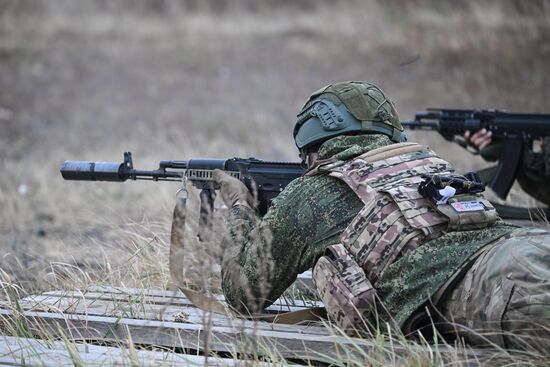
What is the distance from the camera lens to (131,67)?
1753 centimetres

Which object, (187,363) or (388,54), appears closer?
(187,363)

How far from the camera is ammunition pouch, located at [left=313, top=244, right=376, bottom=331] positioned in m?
3.54

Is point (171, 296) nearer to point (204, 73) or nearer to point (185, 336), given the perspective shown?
point (185, 336)

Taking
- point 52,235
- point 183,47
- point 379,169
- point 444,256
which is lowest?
point 52,235

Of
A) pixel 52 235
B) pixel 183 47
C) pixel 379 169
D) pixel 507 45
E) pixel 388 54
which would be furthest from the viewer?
pixel 183 47

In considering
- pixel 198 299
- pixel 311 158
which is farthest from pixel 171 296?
pixel 311 158

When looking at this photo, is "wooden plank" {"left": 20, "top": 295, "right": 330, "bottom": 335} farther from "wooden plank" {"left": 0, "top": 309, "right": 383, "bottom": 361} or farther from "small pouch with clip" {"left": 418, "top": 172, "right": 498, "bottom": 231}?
"small pouch with clip" {"left": 418, "top": 172, "right": 498, "bottom": 231}

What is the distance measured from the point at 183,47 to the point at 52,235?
1097cm

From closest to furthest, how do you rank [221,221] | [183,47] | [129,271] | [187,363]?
1. [187,363]
2. [221,221]
3. [129,271]
4. [183,47]

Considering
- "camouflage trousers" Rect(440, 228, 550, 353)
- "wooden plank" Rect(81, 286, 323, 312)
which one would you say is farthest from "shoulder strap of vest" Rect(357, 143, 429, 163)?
"wooden plank" Rect(81, 286, 323, 312)

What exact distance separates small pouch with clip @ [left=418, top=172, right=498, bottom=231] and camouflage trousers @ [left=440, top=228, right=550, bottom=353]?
0.53ft

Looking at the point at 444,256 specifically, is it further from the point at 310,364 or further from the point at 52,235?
the point at 52,235

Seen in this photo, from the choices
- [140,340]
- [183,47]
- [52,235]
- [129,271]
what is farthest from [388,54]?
[140,340]

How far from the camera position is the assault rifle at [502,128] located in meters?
6.71
